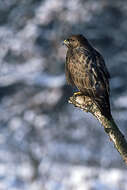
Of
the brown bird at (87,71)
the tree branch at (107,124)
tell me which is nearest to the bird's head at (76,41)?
the brown bird at (87,71)

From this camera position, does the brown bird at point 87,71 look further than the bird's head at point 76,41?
No

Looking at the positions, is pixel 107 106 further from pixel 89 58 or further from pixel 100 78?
pixel 89 58

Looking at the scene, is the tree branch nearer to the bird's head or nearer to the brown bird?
the brown bird

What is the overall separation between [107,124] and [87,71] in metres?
1.94

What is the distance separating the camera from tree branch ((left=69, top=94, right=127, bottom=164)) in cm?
477

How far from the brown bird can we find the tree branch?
0.47 feet

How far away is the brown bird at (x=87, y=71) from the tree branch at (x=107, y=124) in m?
0.14

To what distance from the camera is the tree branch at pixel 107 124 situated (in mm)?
4773

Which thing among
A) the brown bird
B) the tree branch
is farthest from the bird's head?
the tree branch

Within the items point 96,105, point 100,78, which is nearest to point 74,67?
point 100,78

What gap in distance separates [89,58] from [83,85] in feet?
2.02

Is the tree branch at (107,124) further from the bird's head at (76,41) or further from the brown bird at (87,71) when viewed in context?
the bird's head at (76,41)

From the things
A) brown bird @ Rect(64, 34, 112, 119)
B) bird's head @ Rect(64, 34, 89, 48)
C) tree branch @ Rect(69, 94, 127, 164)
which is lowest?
tree branch @ Rect(69, 94, 127, 164)

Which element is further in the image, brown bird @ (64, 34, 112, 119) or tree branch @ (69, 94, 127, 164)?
brown bird @ (64, 34, 112, 119)
